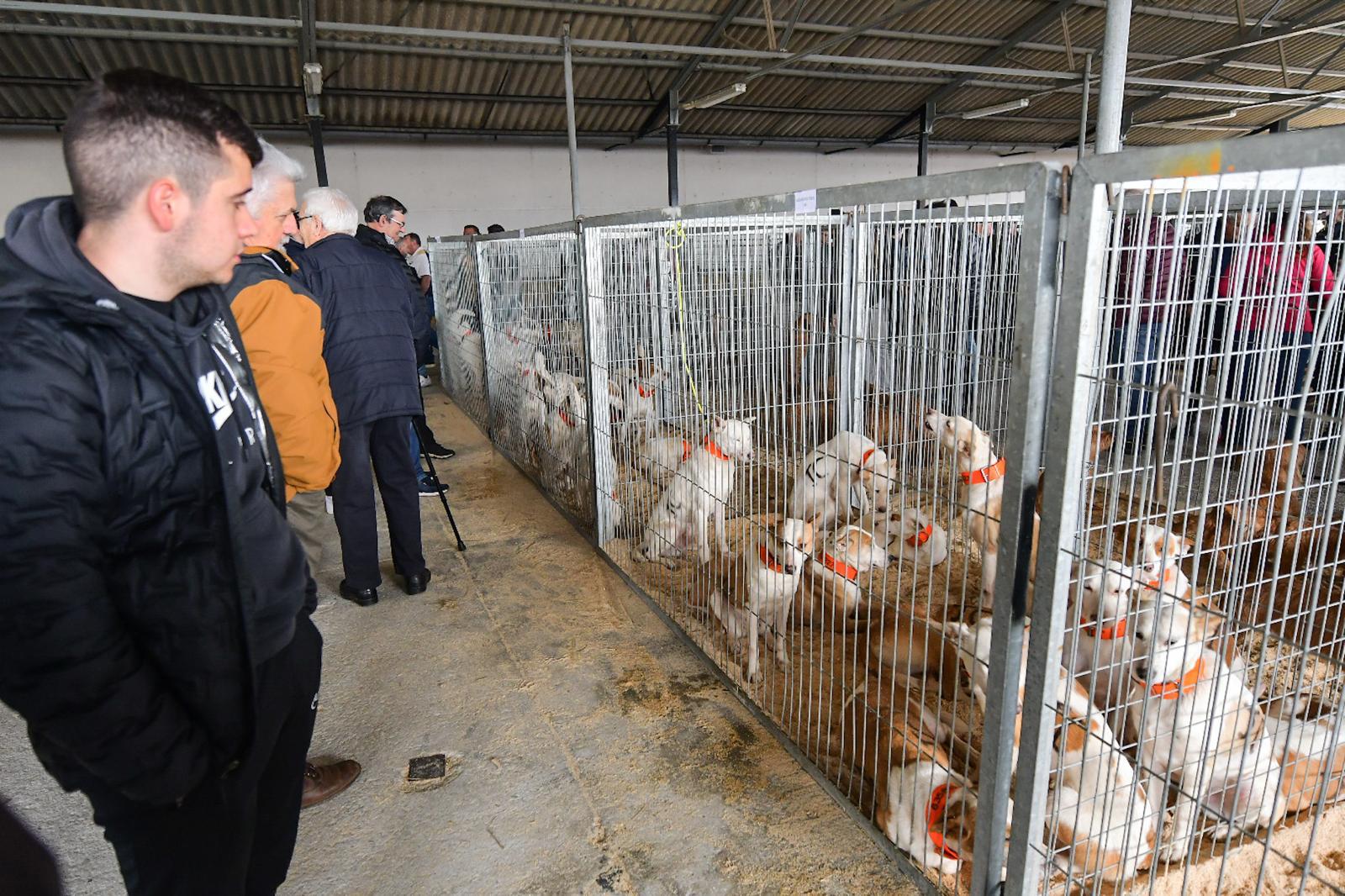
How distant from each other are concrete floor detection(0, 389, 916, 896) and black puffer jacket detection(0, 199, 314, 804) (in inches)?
45.0

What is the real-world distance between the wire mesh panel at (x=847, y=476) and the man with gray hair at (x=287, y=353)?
1.35m

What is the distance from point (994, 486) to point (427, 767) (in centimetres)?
243

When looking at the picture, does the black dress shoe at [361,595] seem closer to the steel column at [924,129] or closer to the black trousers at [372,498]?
the black trousers at [372,498]

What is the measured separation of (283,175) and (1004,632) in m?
2.14

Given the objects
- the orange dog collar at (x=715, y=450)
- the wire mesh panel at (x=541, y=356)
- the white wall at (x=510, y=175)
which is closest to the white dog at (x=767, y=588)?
the orange dog collar at (x=715, y=450)

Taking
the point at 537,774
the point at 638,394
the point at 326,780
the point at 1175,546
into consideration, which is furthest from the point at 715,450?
the point at 326,780

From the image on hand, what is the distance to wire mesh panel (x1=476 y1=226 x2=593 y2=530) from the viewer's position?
451 cm

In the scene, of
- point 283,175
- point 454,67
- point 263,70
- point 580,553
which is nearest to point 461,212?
point 454,67

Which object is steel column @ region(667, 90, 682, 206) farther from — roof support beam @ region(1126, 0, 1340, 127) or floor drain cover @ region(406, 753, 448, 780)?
floor drain cover @ region(406, 753, 448, 780)

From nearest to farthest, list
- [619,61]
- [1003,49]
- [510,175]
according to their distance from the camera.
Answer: [619,61], [1003,49], [510,175]

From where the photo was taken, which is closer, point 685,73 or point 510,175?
point 685,73

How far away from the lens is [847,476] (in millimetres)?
3010

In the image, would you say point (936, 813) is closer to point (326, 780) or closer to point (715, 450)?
point (715, 450)

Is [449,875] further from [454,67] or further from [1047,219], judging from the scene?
[454,67]
